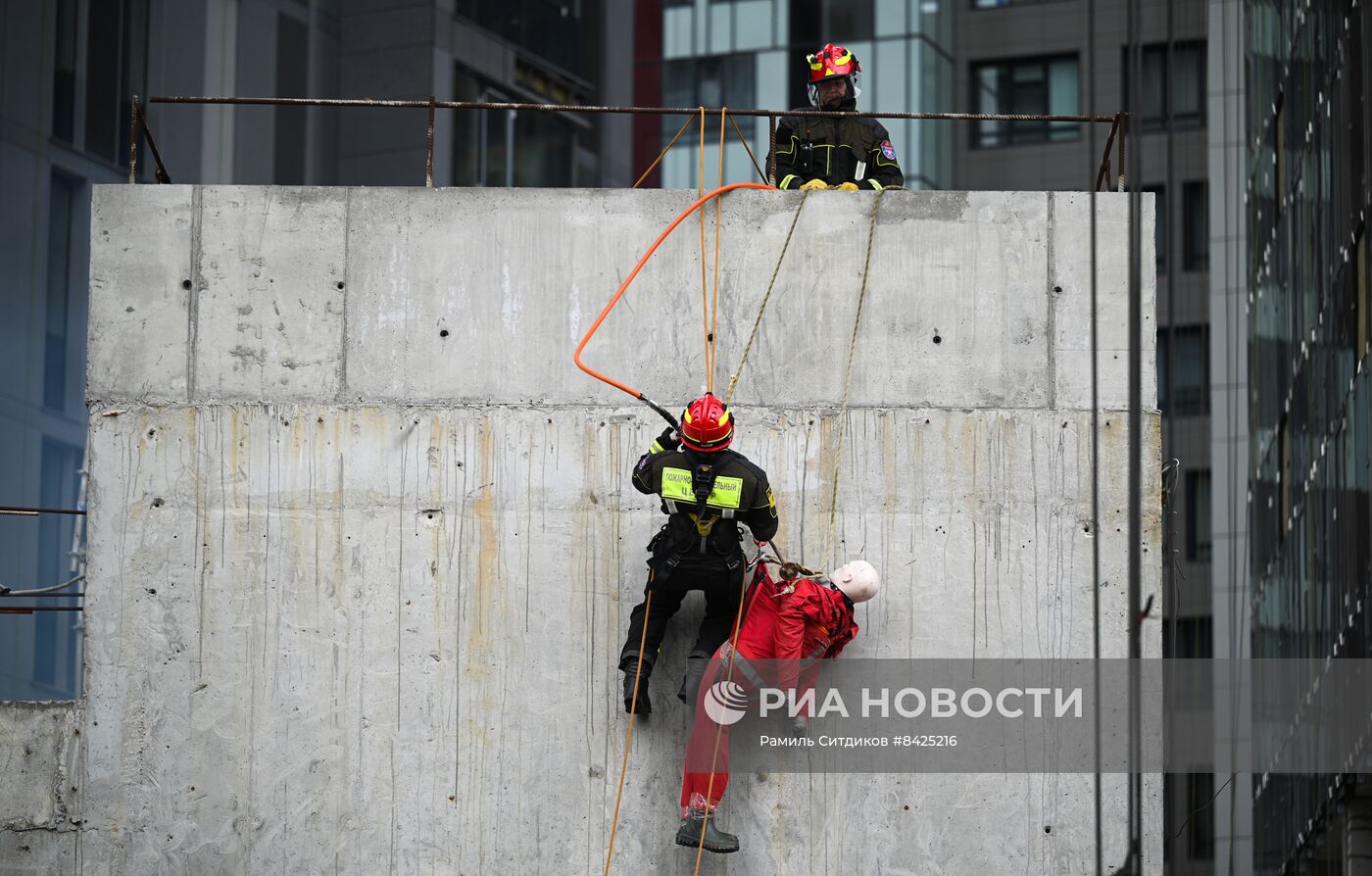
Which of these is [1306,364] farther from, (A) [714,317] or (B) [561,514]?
(B) [561,514]

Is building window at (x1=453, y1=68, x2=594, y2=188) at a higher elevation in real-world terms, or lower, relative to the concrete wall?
higher

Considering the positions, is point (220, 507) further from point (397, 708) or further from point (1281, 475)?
point (1281, 475)

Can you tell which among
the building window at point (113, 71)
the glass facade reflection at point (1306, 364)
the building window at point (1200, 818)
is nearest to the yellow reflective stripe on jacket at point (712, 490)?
the glass facade reflection at point (1306, 364)

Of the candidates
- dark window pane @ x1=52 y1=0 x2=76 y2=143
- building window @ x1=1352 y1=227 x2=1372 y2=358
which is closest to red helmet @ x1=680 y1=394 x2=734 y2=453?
building window @ x1=1352 y1=227 x2=1372 y2=358

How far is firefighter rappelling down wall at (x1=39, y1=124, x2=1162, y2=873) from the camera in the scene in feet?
40.0

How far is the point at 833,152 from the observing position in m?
13.5

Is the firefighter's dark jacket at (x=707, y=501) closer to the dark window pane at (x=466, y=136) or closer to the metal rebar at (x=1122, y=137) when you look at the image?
the metal rebar at (x=1122, y=137)

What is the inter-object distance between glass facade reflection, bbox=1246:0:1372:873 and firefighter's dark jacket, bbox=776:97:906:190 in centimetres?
1142

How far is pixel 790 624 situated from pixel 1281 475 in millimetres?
22954

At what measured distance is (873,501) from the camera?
489 inches

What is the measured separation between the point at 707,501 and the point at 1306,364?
20.1 meters

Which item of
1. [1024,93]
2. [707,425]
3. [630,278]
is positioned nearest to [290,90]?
[1024,93]

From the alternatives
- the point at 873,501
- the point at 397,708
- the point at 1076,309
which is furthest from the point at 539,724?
the point at 1076,309

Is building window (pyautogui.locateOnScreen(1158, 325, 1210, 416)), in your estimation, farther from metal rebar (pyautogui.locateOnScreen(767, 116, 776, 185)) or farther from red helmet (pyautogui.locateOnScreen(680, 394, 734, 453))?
red helmet (pyautogui.locateOnScreen(680, 394, 734, 453))
